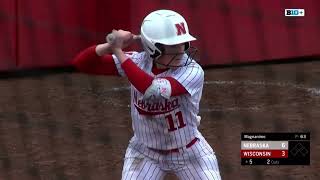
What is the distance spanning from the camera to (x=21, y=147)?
669 centimetres

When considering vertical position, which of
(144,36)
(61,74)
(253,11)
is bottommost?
(61,74)

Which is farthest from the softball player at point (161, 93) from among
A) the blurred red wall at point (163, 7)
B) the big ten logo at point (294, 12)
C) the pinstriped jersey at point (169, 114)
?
the big ten logo at point (294, 12)

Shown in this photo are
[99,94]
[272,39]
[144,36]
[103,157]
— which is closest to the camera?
[144,36]

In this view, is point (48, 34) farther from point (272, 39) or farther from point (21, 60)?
point (272, 39)

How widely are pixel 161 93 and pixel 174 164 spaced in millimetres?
472

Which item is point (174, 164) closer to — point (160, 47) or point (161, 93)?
point (161, 93)

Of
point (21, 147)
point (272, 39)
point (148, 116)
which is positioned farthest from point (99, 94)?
point (148, 116)

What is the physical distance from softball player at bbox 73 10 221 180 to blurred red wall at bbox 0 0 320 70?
719 centimetres

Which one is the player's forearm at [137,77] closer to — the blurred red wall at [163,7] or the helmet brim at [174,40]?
the helmet brim at [174,40]

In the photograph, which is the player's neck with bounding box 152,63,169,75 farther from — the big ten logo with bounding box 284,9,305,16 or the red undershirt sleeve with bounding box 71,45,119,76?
the big ten logo with bounding box 284,9,305,16

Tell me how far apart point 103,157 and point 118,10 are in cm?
525
